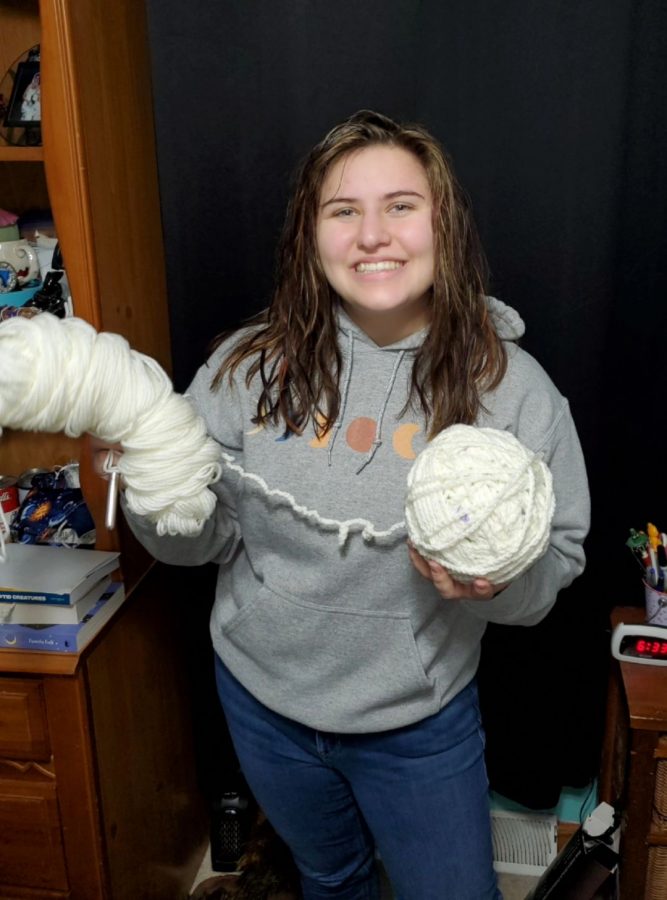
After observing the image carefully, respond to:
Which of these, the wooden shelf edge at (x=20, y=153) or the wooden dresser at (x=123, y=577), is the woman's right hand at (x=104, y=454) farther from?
the wooden shelf edge at (x=20, y=153)

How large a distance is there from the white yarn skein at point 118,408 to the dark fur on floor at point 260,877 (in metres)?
1.00

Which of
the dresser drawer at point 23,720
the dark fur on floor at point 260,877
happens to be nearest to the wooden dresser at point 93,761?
the dresser drawer at point 23,720

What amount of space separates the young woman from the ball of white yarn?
13 cm

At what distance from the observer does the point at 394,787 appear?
3.97 ft

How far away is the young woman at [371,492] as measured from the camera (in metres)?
1.12

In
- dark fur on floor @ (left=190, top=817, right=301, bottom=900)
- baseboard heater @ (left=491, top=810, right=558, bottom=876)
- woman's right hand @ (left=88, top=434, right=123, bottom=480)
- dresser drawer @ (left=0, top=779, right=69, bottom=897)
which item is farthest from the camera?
baseboard heater @ (left=491, top=810, right=558, bottom=876)

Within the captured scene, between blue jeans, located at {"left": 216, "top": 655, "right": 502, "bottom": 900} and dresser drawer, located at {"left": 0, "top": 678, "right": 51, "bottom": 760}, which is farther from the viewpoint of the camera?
dresser drawer, located at {"left": 0, "top": 678, "right": 51, "bottom": 760}

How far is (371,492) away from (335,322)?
247 millimetres

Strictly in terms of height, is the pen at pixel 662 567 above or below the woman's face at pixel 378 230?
below

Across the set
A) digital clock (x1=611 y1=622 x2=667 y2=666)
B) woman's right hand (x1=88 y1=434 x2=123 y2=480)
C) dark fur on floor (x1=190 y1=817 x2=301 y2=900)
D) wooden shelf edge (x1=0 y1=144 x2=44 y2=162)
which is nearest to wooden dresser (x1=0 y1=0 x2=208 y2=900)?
wooden shelf edge (x1=0 y1=144 x2=44 y2=162)

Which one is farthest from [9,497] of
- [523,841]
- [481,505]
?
[523,841]

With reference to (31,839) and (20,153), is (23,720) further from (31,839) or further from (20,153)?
(20,153)

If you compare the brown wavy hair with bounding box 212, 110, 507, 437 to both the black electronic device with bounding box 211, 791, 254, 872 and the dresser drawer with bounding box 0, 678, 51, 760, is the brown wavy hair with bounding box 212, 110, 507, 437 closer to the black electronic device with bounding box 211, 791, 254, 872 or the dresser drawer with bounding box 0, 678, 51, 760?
the dresser drawer with bounding box 0, 678, 51, 760

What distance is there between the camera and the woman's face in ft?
3.59
